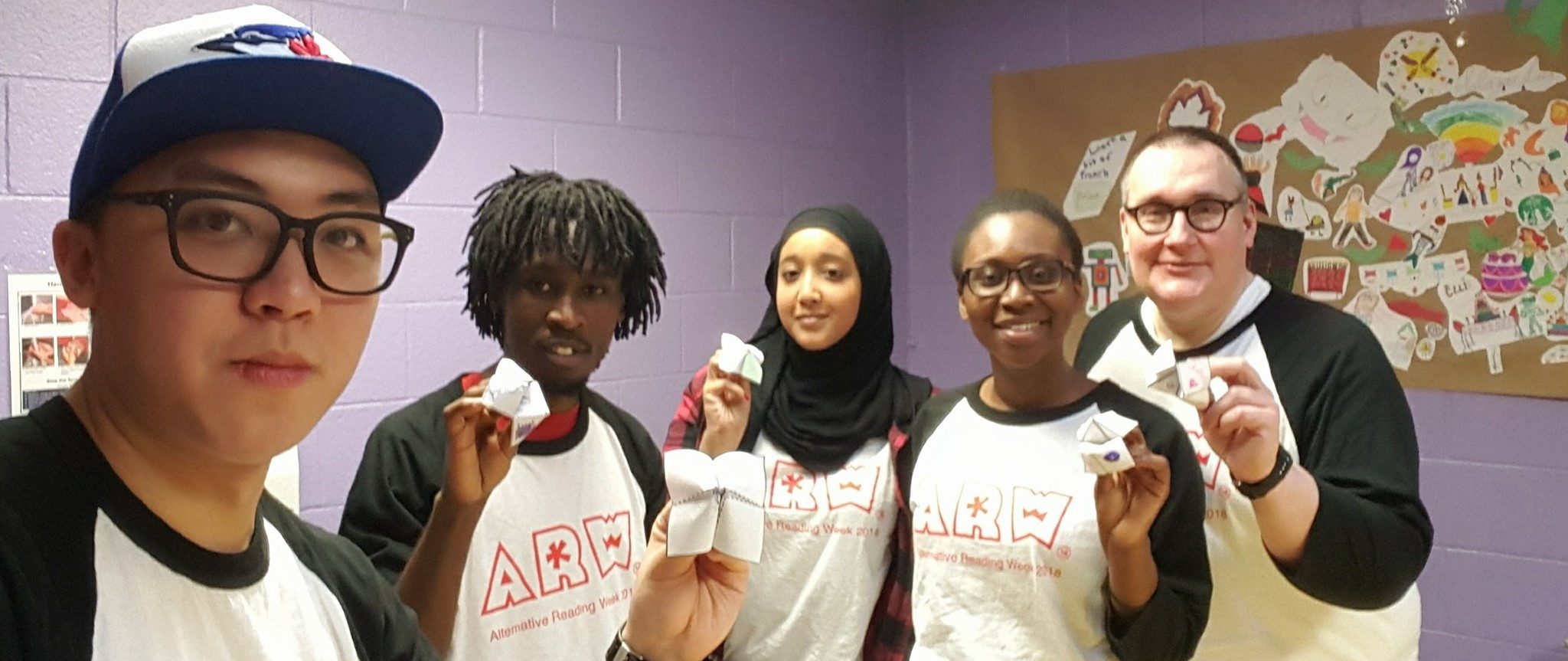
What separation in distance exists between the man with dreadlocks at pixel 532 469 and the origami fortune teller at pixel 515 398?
0.03m

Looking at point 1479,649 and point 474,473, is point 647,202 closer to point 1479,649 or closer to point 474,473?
point 474,473

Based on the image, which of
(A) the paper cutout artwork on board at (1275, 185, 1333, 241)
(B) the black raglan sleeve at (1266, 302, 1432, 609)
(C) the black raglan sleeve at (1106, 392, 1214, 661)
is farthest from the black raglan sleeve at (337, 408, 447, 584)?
(A) the paper cutout artwork on board at (1275, 185, 1333, 241)

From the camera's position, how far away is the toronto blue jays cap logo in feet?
2.90

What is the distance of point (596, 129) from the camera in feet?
9.05

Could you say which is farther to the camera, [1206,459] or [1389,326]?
[1389,326]

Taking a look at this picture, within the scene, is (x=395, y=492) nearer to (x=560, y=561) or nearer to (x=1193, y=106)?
(x=560, y=561)

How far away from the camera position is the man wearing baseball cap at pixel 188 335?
0.83 m

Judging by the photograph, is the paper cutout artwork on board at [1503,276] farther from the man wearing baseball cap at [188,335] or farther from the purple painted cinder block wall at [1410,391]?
the man wearing baseball cap at [188,335]

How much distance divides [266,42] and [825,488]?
51.6 inches

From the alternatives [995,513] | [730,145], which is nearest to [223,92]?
[995,513]

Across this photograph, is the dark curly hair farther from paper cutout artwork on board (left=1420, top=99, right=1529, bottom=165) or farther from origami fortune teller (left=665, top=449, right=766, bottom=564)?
paper cutout artwork on board (left=1420, top=99, right=1529, bottom=165)

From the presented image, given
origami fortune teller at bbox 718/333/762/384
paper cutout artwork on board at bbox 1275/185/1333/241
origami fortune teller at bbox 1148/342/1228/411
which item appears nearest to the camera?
origami fortune teller at bbox 1148/342/1228/411

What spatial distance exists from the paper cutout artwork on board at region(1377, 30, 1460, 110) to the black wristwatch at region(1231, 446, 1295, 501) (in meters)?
1.68

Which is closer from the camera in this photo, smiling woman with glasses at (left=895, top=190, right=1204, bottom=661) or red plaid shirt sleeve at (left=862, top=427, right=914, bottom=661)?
smiling woman with glasses at (left=895, top=190, right=1204, bottom=661)
